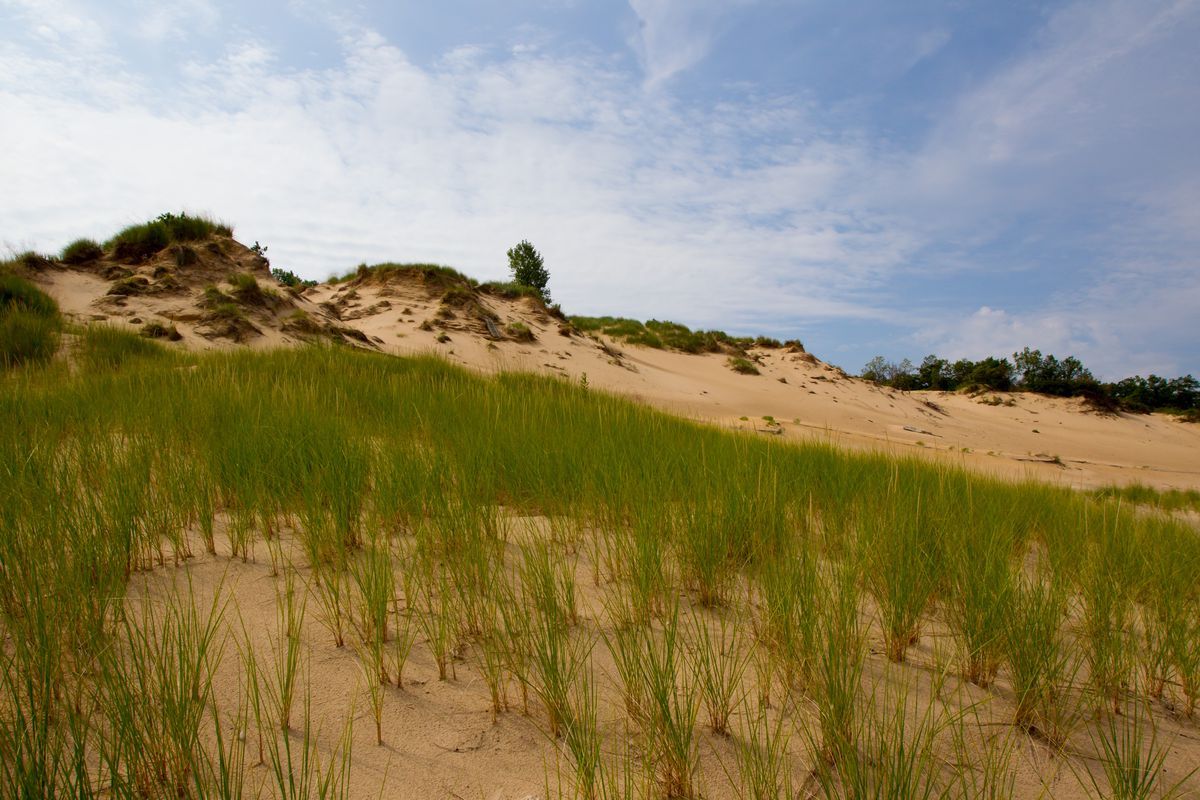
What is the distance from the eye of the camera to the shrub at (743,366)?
18.4 metres

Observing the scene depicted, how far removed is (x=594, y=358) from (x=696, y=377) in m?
3.66

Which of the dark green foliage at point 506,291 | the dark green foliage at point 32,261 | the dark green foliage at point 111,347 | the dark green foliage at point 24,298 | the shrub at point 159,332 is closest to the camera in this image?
the dark green foliage at point 111,347

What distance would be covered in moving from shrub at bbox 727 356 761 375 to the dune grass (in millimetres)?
14743

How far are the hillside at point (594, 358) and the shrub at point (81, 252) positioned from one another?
0.38ft

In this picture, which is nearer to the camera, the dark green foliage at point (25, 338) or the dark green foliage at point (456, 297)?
the dark green foliage at point (25, 338)

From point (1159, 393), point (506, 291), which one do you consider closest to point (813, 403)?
point (506, 291)

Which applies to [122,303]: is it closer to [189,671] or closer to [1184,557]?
[189,671]

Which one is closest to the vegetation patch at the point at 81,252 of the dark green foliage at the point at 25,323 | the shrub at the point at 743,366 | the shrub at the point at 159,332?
the dark green foliage at the point at 25,323

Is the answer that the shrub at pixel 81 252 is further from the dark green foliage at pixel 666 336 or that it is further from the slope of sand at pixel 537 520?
the dark green foliage at pixel 666 336

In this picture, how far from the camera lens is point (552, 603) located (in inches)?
65.8

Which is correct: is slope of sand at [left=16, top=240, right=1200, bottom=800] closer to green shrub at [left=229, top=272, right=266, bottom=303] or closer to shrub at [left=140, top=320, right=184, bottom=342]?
shrub at [left=140, top=320, right=184, bottom=342]

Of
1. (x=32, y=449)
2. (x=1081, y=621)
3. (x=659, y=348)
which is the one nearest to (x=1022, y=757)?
(x=1081, y=621)

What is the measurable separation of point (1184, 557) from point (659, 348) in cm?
1705

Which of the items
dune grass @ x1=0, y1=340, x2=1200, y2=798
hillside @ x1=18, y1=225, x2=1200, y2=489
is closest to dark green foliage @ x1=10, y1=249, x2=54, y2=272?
hillside @ x1=18, y1=225, x2=1200, y2=489
